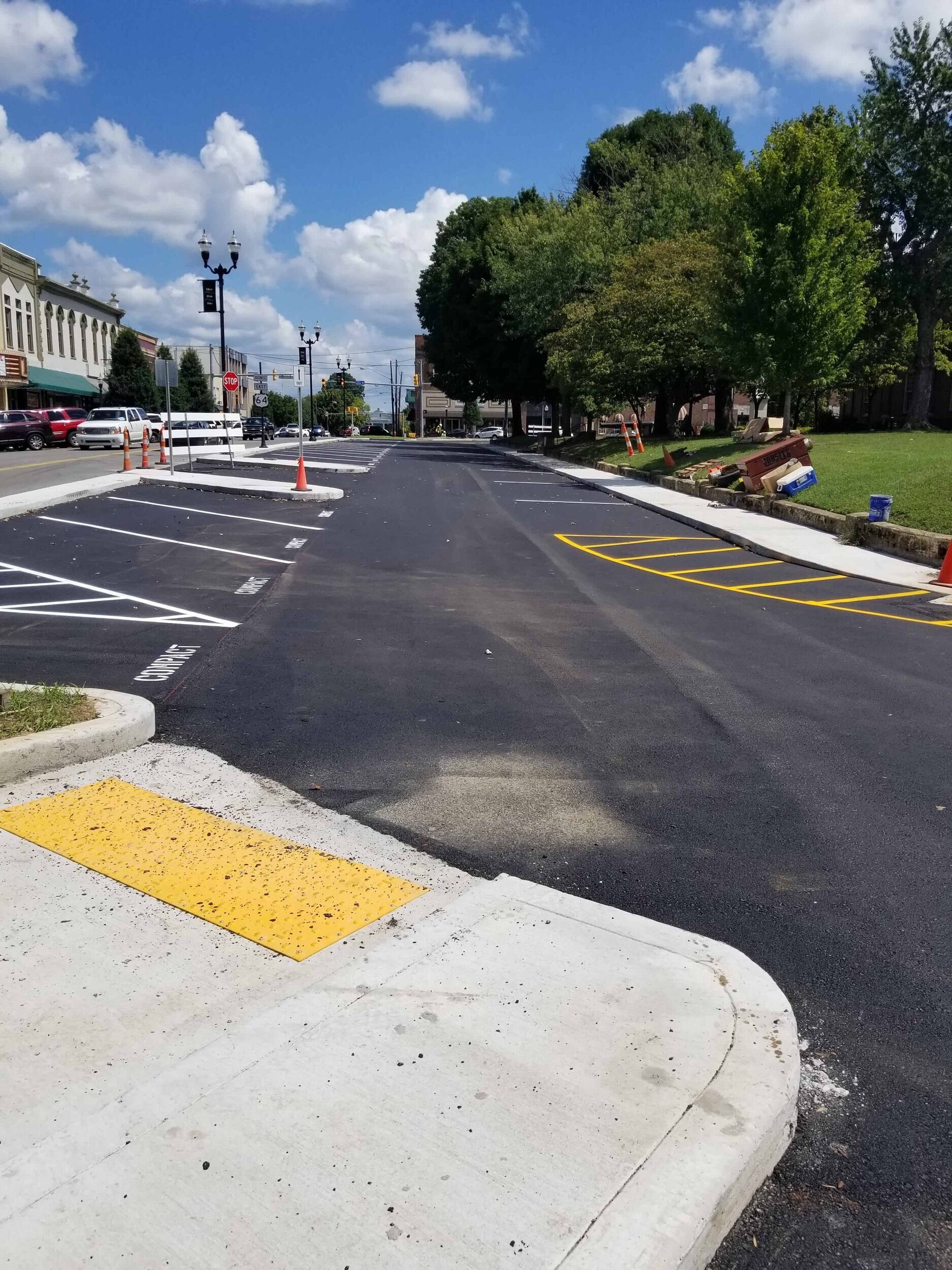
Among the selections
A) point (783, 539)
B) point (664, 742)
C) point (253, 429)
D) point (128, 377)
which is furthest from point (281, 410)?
point (664, 742)

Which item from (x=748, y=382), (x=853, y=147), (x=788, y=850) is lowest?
(x=788, y=850)

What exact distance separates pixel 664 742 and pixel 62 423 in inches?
1627

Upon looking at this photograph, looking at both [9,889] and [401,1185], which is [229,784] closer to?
[9,889]

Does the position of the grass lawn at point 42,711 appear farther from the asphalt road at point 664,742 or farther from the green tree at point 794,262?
the green tree at point 794,262

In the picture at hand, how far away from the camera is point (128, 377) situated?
240 feet

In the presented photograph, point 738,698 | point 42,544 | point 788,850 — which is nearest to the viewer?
point 788,850

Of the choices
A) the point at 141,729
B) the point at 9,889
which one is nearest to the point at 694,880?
the point at 9,889

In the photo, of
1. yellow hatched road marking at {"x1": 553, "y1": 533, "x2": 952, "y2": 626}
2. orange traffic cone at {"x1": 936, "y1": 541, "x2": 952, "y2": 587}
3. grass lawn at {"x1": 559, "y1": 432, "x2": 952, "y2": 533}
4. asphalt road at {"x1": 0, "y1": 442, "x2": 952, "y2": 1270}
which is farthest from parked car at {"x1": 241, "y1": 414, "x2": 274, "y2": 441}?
orange traffic cone at {"x1": 936, "y1": 541, "x2": 952, "y2": 587}

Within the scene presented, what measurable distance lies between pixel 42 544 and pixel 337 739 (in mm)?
9688

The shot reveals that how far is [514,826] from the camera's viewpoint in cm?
497

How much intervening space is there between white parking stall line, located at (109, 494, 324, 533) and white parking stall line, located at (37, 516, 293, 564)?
221 cm

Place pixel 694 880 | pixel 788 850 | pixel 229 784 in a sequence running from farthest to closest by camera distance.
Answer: pixel 229 784, pixel 788 850, pixel 694 880

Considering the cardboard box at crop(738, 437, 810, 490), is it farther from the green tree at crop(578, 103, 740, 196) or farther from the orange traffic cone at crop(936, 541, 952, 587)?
the green tree at crop(578, 103, 740, 196)

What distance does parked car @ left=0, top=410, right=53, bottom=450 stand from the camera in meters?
40.2
